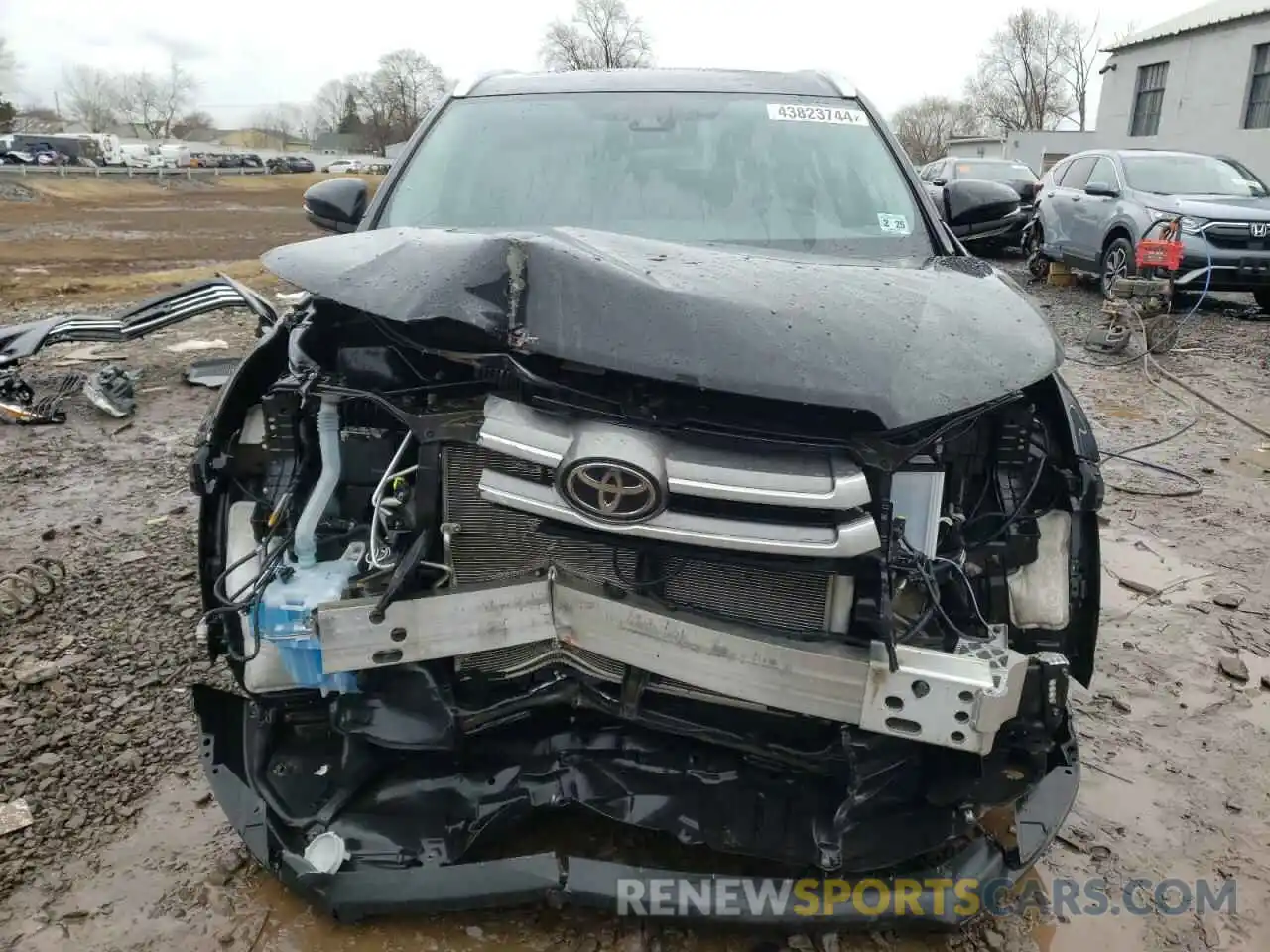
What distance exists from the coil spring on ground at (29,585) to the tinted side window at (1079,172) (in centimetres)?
1164

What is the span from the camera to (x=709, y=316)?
5.86ft

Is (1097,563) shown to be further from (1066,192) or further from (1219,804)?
(1066,192)

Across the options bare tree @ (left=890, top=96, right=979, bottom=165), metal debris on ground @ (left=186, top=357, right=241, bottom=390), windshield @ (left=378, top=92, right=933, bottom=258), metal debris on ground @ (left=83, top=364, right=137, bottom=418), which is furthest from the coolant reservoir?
bare tree @ (left=890, top=96, right=979, bottom=165)

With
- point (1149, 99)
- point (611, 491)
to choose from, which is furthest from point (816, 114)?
point (1149, 99)

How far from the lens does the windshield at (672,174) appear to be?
294cm

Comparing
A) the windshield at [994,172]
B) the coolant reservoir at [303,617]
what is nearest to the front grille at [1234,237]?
the windshield at [994,172]

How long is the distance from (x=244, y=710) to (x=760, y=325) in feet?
4.98

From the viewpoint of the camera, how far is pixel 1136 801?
8.93 feet

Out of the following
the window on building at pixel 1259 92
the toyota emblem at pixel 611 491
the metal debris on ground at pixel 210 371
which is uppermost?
the window on building at pixel 1259 92

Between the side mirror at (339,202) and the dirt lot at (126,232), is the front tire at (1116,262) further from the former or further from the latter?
the dirt lot at (126,232)

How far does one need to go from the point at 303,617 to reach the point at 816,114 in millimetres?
2460

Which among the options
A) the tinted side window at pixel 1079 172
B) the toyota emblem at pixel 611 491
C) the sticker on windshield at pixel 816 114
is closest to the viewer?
the toyota emblem at pixel 611 491

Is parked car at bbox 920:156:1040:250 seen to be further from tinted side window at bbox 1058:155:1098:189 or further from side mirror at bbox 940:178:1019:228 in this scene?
side mirror at bbox 940:178:1019:228

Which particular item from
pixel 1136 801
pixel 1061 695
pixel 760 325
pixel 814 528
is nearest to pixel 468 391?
pixel 760 325
